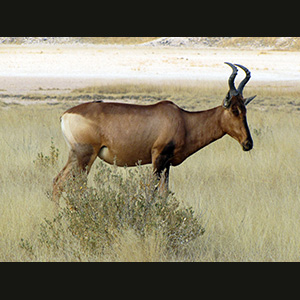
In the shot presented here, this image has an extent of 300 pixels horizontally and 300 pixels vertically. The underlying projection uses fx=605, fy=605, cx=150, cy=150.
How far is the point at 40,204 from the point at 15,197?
0.69 meters

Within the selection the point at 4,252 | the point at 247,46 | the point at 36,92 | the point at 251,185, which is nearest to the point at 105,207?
the point at 4,252

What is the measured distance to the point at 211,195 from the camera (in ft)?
30.2

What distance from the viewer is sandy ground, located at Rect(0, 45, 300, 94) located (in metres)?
33.6

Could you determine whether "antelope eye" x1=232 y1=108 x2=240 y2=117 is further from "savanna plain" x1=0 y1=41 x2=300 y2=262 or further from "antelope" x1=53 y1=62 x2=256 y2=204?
"savanna plain" x1=0 y1=41 x2=300 y2=262

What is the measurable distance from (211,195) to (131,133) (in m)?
1.68

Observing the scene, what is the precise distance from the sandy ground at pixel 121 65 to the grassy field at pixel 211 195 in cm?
1573

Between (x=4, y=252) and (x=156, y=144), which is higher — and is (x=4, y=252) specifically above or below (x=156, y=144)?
below

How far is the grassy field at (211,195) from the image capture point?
23.4ft

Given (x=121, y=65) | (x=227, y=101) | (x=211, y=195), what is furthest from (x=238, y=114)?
(x=121, y=65)

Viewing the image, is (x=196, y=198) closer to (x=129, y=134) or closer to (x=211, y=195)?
(x=211, y=195)

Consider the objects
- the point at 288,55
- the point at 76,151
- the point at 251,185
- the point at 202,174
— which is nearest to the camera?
the point at 76,151

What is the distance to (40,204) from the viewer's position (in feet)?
28.1

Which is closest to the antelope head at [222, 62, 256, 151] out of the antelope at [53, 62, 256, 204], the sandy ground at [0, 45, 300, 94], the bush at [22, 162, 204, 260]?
the antelope at [53, 62, 256, 204]

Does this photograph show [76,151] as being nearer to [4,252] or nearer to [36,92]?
[4,252]
